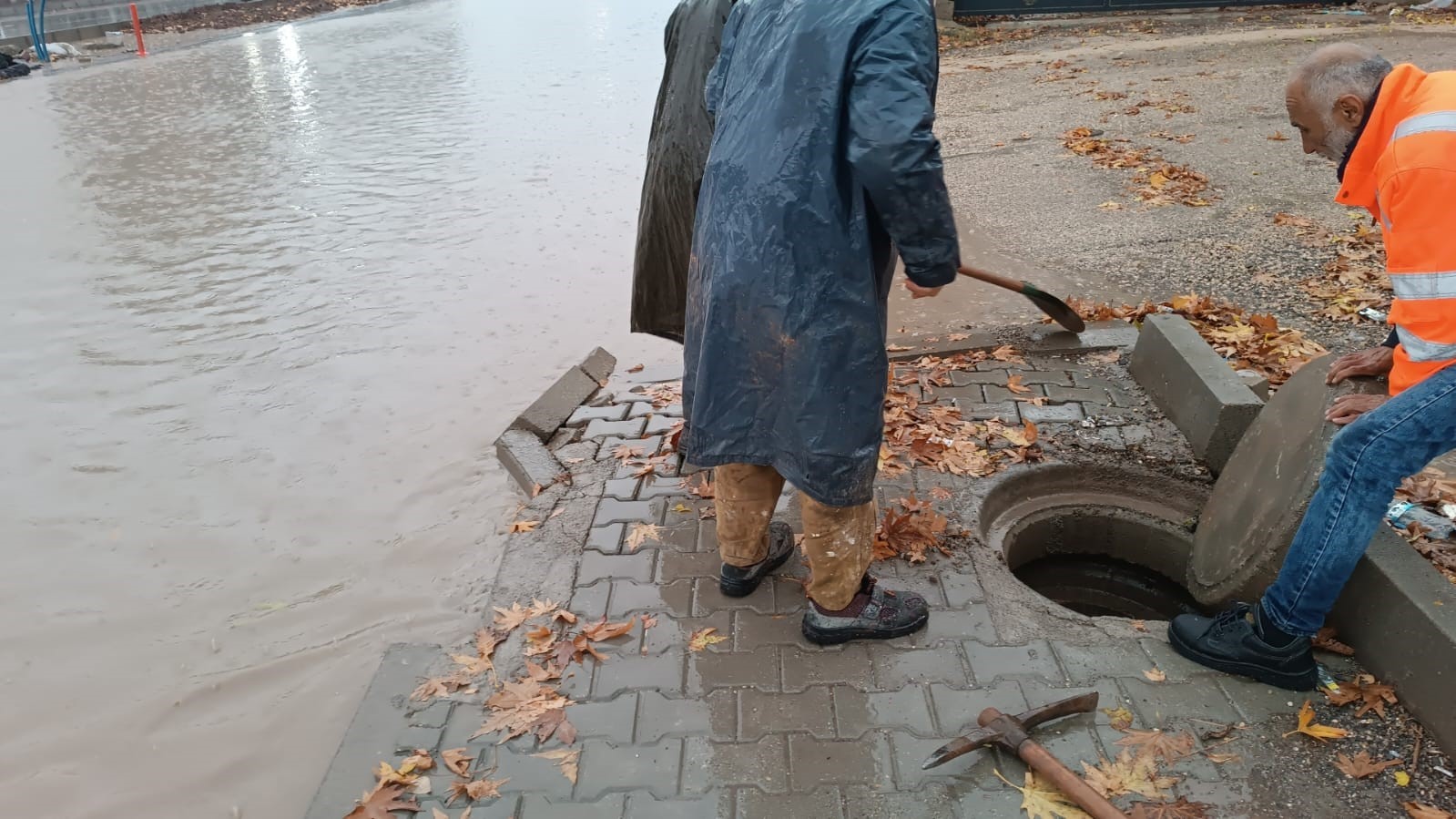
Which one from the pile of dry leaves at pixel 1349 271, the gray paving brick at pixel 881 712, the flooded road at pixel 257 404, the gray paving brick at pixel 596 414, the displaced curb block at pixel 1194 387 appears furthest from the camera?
the pile of dry leaves at pixel 1349 271

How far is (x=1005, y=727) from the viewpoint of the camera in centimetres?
267

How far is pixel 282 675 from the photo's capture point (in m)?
3.65

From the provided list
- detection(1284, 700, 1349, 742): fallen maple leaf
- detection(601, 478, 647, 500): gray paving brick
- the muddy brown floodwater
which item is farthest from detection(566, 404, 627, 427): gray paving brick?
detection(1284, 700, 1349, 742): fallen maple leaf

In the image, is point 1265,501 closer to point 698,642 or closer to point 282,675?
point 698,642

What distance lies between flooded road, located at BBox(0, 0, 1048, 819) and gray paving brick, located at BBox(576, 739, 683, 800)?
3.63ft

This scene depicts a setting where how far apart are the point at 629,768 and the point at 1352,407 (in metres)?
2.56

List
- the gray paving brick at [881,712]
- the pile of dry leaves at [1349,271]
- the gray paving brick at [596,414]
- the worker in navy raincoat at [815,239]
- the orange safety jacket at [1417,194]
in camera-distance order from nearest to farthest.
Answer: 1. the orange safety jacket at [1417,194]
2. the worker in navy raincoat at [815,239]
3. the gray paving brick at [881,712]
4. the gray paving brick at [596,414]
5. the pile of dry leaves at [1349,271]

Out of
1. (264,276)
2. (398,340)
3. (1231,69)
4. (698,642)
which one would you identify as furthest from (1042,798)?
(1231,69)

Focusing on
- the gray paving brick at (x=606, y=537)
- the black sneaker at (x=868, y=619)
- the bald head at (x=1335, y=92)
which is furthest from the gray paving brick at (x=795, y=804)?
the bald head at (x=1335, y=92)

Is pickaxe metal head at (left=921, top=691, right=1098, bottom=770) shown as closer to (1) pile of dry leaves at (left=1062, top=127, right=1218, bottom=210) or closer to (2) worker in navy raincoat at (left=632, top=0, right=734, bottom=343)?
(2) worker in navy raincoat at (left=632, top=0, right=734, bottom=343)

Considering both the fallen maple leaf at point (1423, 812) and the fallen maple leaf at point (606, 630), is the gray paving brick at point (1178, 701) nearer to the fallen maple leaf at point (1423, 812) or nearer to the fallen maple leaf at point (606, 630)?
the fallen maple leaf at point (1423, 812)

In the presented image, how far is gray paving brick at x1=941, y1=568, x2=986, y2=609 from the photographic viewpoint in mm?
3361

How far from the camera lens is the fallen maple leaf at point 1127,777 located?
8.46 ft

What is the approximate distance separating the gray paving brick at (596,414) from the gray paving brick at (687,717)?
2264mm
